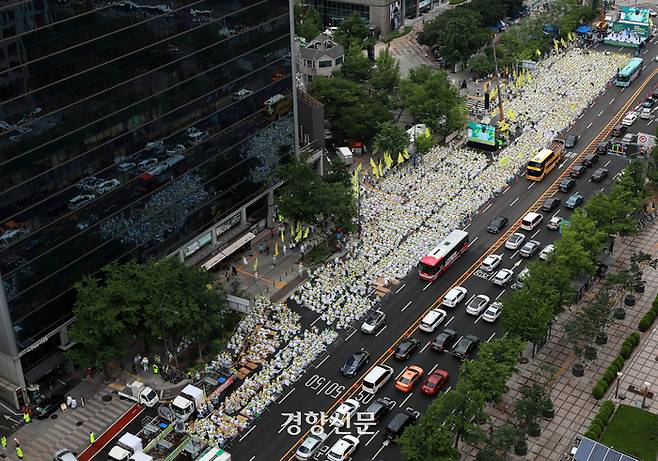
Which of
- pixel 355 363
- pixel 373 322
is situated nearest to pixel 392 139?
pixel 373 322

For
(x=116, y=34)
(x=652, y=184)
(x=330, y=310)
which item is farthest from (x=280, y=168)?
(x=652, y=184)

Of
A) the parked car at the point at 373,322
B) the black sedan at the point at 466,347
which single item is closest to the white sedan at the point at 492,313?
the black sedan at the point at 466,347

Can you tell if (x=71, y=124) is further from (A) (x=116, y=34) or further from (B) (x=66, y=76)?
(A) (x=116, y=34)

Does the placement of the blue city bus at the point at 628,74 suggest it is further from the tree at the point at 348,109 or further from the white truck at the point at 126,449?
the white truck at the point at 126,449

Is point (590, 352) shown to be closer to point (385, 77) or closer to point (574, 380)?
point (574, 380)

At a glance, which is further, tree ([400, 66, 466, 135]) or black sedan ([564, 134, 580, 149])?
tree ([400, 66, 466, 135])

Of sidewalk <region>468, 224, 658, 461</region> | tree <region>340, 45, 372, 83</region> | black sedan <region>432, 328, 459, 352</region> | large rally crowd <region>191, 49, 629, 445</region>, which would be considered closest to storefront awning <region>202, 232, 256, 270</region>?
large rally crowd <region>191, 49, 629, 445</region>

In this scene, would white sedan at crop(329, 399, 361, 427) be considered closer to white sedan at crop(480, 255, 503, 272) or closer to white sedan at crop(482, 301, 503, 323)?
white sedan at crop(482, 301, 503, 323)
